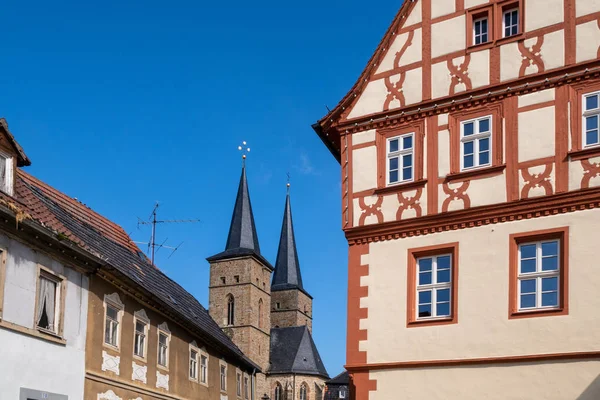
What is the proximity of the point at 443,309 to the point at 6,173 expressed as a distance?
9.85 metres

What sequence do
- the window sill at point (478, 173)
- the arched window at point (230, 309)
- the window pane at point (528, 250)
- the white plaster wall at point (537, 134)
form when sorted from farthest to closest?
the arched window at point (230, 309) < the window sill at point (478, 173) < the white plaster wall at point (537, 134) < the window pane at point (528, 250)

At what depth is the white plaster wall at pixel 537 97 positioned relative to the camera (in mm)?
16406

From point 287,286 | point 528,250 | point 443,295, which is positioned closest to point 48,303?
point 443,295

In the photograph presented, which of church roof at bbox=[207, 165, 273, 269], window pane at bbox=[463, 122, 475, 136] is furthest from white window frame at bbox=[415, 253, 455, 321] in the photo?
church roof at bbox=[207, 165, 273, 269]

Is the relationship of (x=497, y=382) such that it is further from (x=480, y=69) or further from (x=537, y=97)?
(x=480, y=69)

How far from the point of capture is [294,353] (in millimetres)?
98750

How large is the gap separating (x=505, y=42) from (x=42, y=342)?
11.7 metres

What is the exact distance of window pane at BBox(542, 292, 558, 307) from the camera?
15.5 metres

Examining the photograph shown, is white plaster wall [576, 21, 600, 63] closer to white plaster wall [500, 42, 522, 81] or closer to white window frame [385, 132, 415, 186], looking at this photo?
white plaster wall [500, 42, 522, 81]

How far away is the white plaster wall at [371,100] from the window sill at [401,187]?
1807 millimetres

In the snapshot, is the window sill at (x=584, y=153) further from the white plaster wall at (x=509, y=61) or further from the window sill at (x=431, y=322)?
the window sill at (x=431, y=322)

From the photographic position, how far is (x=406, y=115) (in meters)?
18.1

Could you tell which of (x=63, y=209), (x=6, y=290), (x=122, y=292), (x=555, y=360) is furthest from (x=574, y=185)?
(x=63, y=209)

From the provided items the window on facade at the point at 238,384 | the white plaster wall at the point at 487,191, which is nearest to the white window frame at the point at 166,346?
the window on facade at the point at 238,384
